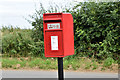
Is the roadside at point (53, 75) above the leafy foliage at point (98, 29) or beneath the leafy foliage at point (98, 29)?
beneath

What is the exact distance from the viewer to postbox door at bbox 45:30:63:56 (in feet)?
9.89

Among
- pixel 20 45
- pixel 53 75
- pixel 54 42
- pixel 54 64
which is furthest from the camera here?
pixel 20 45

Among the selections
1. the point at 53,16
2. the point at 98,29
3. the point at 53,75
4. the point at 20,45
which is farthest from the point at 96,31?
the point at 53,16

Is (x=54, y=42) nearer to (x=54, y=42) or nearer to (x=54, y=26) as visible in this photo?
(x=54, y=42)

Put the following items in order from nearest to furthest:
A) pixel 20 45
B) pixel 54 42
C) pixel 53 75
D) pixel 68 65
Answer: pixel 54 42 < pixel 53 75 < pixel 68 65 < pixel 20 45

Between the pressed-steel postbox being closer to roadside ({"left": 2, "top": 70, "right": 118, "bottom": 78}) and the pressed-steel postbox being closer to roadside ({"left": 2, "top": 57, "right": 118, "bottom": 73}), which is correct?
roadside ({"left": 2, "top": 70, "right": 118, "bottom": 78})

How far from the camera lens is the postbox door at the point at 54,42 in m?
3.01

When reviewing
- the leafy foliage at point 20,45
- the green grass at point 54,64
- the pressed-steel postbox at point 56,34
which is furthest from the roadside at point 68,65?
the pressed-steel postbox at point 56,34

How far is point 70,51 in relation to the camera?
3361 millimetres

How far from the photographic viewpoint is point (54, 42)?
9.89 ft

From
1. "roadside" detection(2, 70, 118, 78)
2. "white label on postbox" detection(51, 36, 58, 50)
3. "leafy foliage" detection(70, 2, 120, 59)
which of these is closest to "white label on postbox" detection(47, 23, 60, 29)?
"white label on postbox" detection(51, 36, 58, 50)

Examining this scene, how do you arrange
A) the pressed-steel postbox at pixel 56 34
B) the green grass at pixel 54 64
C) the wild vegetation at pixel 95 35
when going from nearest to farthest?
the pressed-steel postbox at pixel 56 34 < the green grass at pixel 54 64 < the wild vegetation at pixel 95 35

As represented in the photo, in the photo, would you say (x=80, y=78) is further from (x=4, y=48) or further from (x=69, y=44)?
(x=4, y=48)

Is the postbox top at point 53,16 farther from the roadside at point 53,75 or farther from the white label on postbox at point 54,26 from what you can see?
the roadside at point 53,75
